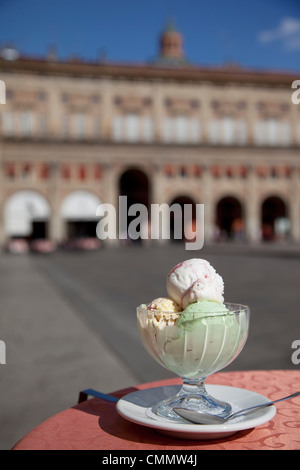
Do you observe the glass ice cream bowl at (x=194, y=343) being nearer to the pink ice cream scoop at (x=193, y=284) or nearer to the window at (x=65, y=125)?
the pink ice cream scoop at (x=193, y=284)

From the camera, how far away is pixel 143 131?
4109cm

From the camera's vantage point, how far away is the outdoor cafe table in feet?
4.51

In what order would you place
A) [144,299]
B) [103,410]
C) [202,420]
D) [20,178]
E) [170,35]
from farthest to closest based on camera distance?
1. [170,35]
2. [20,178]
3. [144,299]
4. [103,410]
5. [202,420]

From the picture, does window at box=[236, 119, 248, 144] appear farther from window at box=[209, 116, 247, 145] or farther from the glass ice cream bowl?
the glass ice cream bowl

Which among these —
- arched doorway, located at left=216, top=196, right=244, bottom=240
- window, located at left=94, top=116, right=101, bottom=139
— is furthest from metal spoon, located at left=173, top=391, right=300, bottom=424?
arched doorway, located at left=216, top=196, right=244, bottom=240

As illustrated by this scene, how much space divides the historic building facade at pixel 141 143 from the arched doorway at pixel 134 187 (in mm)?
105

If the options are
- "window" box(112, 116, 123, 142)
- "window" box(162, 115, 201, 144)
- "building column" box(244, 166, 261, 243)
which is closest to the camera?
"window" box(112, 116, 123, 142)

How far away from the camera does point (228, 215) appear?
4547cm

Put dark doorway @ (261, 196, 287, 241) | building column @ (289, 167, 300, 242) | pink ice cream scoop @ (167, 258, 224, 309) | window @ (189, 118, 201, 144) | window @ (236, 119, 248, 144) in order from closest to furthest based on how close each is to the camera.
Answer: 1. pink ice cream scoop @ (167, 258, 224, 309)
2. window @ (189, 118, 201, 144)
3. window @ (236, 119, 248, 144)
4. building column @ (289, 167, 300, 242)
5. dark doorway @ (261, 196, 287, 241)

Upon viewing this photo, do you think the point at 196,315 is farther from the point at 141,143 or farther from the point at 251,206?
the point at 251,206

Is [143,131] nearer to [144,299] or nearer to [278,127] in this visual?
[278,127]

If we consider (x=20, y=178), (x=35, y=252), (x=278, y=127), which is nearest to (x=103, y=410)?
(x=35, y=252)

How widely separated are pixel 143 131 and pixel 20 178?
32.2 feet

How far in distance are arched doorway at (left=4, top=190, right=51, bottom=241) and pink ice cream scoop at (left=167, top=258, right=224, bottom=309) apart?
37702mm
